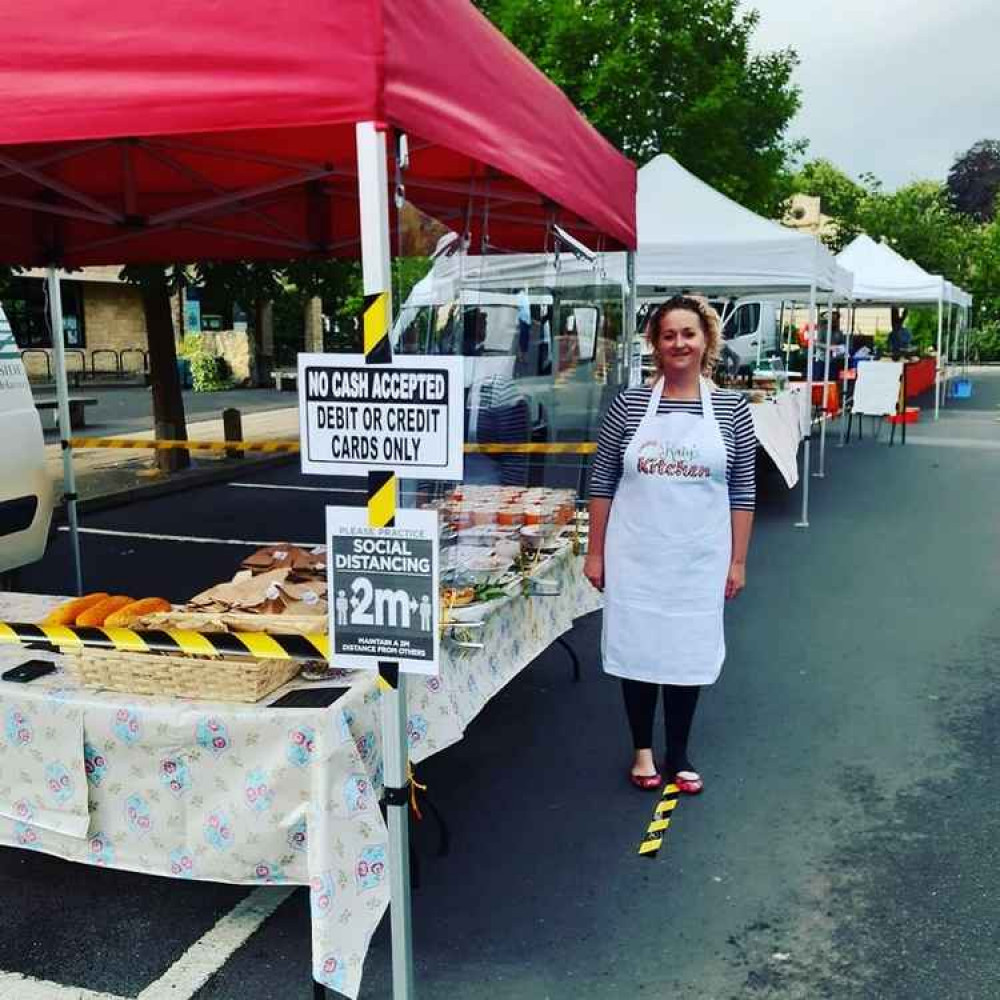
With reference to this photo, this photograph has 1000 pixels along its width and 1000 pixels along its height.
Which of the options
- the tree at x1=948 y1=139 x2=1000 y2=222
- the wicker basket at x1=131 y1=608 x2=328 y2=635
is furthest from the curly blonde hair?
the tree at x1=948 y1=139 x2=1000 y2=222

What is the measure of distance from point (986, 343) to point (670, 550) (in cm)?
4549

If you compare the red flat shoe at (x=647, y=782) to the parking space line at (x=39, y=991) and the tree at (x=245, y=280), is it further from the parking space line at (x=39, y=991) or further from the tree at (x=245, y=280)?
the tree at (x=245, y=280)

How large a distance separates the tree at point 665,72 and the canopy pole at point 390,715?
13901 mm

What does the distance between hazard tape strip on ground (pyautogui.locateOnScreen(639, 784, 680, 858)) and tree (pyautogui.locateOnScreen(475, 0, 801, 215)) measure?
13.4 metres

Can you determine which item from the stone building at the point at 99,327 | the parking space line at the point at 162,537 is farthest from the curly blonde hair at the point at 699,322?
the stone building at the point at 99,327

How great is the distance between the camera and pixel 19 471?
5.39 m

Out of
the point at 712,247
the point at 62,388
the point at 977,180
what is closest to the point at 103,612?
the point at 62,388

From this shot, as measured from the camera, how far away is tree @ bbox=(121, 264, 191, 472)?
11.0 m

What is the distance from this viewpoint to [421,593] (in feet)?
7.86

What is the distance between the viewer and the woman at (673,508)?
12.1 ft

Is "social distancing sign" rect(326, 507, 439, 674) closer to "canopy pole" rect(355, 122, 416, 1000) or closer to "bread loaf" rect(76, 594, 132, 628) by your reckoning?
"canopy pole" rect(355, 122, 416, 1000)

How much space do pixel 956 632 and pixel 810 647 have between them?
1001 millimetres

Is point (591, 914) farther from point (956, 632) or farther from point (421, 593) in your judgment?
point (956, 632)

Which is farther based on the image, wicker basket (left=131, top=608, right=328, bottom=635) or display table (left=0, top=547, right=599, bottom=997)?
wicker basket (left=131, top=608, right=328, bottom=635)
